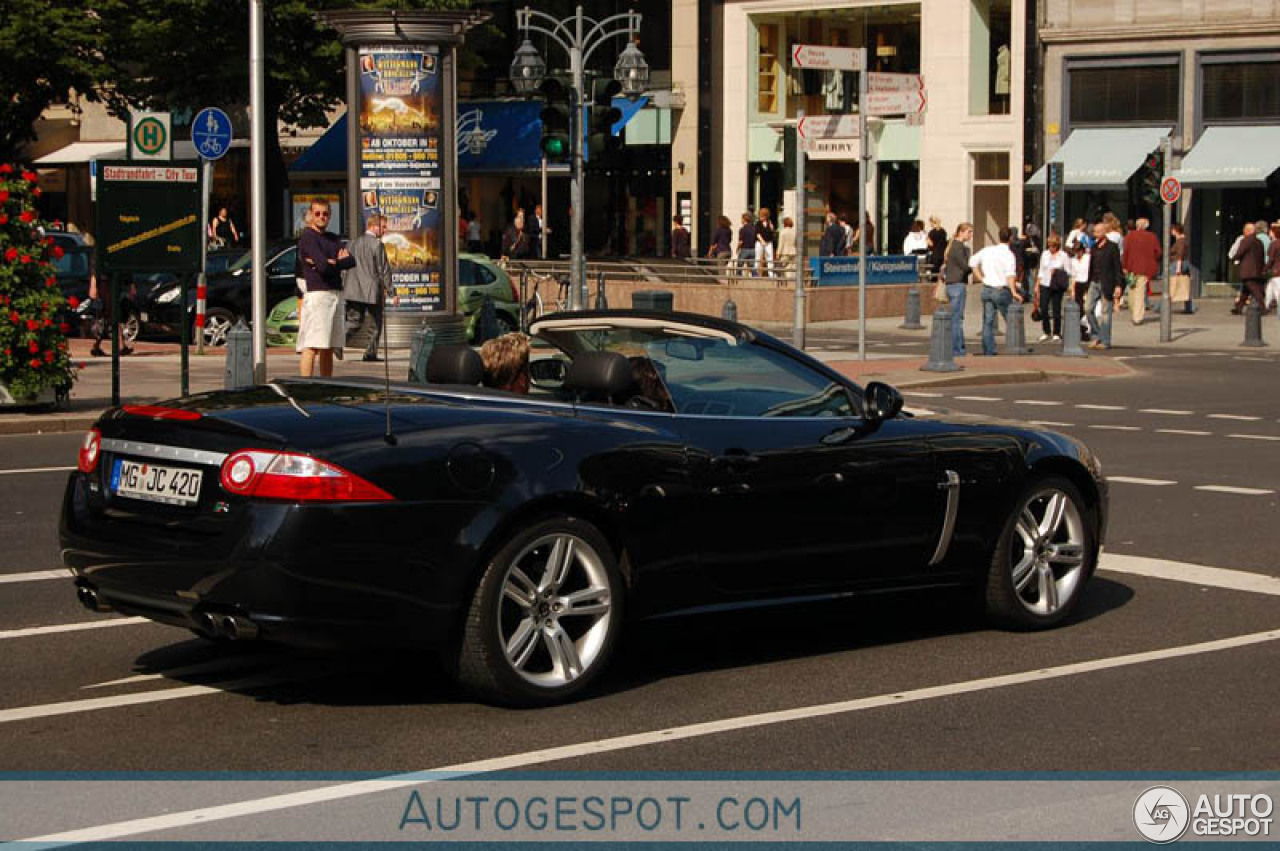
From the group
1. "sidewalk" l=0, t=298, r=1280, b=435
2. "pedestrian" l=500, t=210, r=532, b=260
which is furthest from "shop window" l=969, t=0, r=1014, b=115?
"sidewalk" l=0, t=298, r=1280, b=435

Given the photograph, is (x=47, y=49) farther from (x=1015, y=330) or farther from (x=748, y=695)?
(x=748, y=695)

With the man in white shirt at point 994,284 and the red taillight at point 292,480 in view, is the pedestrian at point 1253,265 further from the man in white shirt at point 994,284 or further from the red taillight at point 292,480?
the red taillight at point 292,480

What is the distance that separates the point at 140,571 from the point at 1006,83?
43.8 meters

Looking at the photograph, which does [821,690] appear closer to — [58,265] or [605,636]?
[605,636]

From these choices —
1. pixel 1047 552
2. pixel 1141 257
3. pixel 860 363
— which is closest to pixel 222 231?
pixel 1141 257

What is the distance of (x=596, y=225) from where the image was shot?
186ft

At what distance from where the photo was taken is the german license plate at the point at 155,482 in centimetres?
668

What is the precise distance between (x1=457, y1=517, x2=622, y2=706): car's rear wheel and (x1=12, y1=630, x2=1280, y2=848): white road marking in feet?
1.63

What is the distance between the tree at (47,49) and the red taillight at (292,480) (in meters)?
40.9

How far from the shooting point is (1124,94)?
46.1m

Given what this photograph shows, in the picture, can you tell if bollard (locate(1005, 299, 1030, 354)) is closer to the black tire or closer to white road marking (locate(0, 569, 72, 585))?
the black tire

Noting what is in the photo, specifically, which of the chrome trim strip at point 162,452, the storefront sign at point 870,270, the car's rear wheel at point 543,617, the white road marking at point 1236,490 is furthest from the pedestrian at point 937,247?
the chrome trim strip at point 162,452

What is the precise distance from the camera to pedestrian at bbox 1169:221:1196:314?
129ft

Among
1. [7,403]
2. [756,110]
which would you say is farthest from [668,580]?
[756,110]
